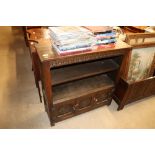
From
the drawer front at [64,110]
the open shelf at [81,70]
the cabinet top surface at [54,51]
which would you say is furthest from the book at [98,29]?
the drawer front at [64,110]

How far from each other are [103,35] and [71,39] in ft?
1.16

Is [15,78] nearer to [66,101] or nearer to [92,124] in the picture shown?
[66,101]

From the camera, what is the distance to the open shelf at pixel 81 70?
1460mm

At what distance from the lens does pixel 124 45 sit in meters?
1.48

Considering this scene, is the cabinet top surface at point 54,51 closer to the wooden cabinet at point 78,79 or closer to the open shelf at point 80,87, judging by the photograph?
the wooden cabinet at point 78,79

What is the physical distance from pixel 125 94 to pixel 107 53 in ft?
2.39

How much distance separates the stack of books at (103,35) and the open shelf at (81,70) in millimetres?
324

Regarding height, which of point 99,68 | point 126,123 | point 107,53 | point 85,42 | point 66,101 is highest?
point 85,42

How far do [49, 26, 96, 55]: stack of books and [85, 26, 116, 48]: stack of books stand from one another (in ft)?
0.21

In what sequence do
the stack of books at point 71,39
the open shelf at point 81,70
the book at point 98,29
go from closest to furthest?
the stack of books at point 71,39, the book at point 98,29, the open shelf at point 81,70

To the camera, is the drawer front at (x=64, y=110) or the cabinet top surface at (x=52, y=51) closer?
the cabinet top surface at (x=52, y=51)

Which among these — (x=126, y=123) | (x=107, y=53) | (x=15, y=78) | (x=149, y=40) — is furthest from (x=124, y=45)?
(x=15, y=78)

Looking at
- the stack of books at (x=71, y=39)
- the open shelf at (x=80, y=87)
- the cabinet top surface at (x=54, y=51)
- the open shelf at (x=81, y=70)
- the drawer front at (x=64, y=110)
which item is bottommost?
the drawer front at (x=64, y=110)

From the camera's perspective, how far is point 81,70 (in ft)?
5.24
